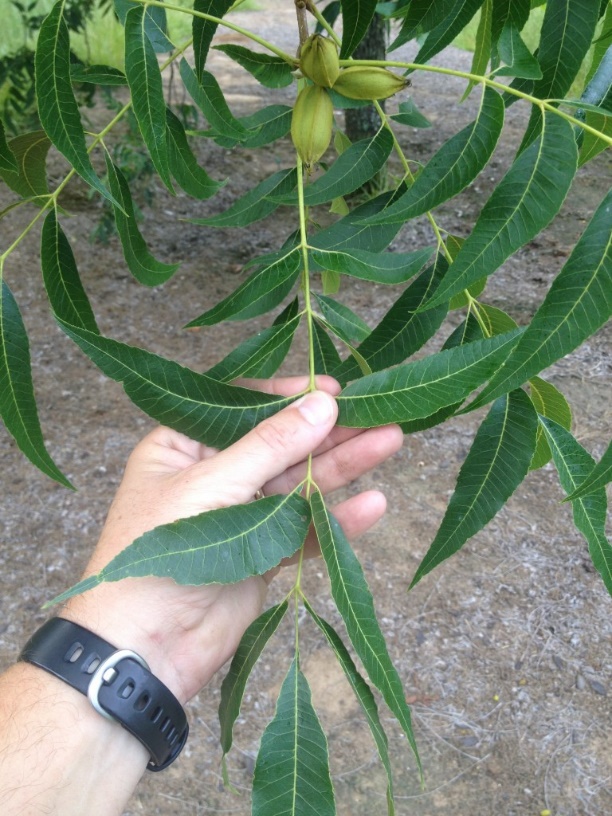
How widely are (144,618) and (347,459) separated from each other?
301 millimetres

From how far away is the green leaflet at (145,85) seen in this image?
2.30 ft

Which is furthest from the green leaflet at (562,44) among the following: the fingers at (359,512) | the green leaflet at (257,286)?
the fingers at (359,512)

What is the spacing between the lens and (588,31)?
689 millimetres

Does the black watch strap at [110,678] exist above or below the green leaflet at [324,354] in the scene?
below

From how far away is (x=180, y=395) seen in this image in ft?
2.29

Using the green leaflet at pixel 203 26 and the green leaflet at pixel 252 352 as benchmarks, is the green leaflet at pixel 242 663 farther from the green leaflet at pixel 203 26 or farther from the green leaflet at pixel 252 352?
the green leaflet at pixel 203 26

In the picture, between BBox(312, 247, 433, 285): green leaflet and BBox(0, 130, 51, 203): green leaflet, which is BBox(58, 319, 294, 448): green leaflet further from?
BBox(0, 130, 51, 203): green leaflet

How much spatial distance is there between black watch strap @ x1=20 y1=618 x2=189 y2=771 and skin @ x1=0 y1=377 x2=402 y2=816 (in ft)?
0.05

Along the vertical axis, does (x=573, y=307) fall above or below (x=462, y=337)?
above

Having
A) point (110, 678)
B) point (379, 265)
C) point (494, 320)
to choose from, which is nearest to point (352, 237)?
point (379, 265)

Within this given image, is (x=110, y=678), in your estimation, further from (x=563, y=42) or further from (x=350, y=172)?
(x=563, y=42)

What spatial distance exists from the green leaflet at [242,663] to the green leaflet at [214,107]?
0.49 metres

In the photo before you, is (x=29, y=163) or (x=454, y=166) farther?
(x=29, y=163)

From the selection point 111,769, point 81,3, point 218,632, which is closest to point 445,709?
point 218,632
